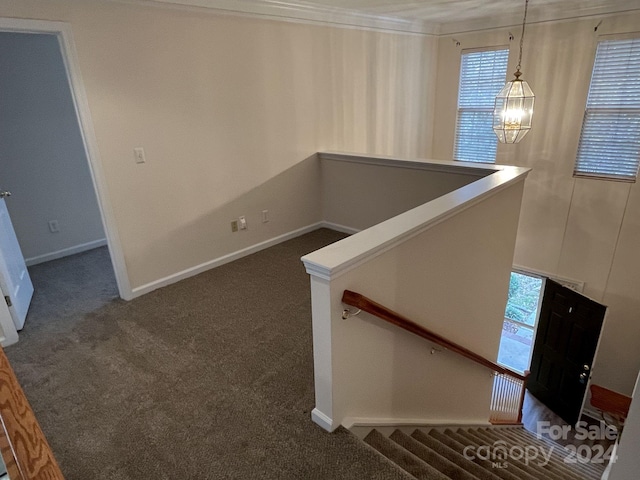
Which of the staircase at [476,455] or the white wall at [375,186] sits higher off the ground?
the white wall at [375,186]

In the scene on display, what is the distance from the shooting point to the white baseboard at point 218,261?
3068 millimetres

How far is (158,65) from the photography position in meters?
2.79

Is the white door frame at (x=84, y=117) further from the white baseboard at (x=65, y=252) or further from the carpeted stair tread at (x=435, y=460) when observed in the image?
the carpeted stair tread at (x=435, y=460)

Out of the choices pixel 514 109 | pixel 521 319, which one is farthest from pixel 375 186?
pixel 521 319

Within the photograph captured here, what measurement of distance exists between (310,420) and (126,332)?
1.48 m

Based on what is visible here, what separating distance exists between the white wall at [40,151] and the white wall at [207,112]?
4.85 ft

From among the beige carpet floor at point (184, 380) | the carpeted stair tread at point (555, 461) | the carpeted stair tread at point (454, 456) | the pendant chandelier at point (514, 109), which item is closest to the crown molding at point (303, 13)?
the pendant chandelier at point (514, 109)

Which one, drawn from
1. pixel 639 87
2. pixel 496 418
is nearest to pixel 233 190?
pixel 496 418

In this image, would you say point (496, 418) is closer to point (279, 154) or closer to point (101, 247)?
point (279, 154)

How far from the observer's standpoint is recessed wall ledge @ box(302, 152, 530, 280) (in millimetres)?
1483

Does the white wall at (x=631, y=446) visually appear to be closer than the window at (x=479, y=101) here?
Yes

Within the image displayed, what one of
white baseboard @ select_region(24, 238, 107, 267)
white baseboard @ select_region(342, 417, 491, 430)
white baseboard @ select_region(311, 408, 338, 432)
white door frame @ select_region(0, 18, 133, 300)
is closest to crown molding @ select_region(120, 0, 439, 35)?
white door frame @ select_region(0, 18, 133, 300)

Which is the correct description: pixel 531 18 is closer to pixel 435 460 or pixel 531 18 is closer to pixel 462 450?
pixel 462 450

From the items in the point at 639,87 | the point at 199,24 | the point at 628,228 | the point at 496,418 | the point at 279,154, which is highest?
the point at 199,24
